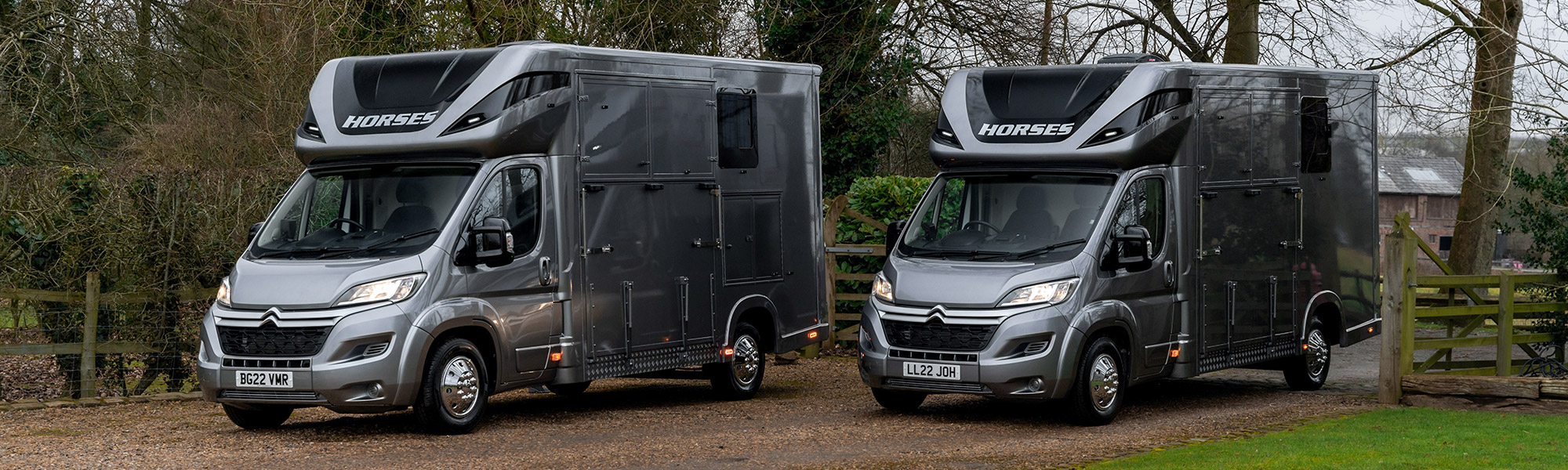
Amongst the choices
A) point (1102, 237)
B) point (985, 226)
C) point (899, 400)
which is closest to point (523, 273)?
point (899, 400)

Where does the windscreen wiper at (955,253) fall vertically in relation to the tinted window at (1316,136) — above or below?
below

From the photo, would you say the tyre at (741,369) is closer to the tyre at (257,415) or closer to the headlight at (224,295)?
the tyre at (257,415)

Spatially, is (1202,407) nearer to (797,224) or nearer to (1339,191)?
(1339,191)

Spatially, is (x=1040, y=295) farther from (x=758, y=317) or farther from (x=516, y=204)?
(x=516, y=204)

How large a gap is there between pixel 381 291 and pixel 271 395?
947 mm

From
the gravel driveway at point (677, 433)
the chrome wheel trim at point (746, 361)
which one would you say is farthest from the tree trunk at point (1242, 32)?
the chrome wheel trim at point (746, 361)

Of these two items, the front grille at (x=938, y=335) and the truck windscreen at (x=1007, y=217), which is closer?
the front grille at (x=938, y=335)

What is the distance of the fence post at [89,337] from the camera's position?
1206 centimetres

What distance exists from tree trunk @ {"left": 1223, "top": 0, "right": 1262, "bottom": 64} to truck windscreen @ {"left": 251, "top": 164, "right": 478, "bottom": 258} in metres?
12.6

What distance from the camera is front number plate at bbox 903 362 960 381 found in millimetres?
10508

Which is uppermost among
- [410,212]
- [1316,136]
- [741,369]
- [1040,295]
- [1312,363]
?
[1316,136]

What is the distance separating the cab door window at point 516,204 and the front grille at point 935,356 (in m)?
2.65

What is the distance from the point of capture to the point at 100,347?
1220 cm

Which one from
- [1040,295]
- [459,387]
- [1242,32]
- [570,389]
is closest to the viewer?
[459,387]
